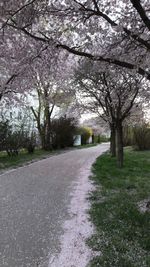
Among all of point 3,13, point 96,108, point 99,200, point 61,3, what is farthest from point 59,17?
point 96,108

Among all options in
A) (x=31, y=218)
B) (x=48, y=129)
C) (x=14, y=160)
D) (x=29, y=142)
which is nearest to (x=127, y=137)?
(x=48, y=129)

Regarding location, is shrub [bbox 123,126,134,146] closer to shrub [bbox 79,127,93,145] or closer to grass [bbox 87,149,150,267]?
shrub [bbox 79,127,93,145]

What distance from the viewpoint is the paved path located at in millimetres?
4004

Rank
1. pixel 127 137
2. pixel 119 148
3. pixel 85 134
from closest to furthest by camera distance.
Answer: pixel 119 148, pixel 127 137, pixel 85 134

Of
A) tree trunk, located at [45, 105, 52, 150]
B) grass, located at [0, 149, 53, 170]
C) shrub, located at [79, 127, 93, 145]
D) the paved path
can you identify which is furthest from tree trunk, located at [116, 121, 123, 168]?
shrub, located at [79, 127, 93, 145]

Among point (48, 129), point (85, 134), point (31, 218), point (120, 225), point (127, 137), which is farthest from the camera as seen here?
point (85, 134)

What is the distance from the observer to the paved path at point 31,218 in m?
4.00

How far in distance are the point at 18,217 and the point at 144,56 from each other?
14.1 feet

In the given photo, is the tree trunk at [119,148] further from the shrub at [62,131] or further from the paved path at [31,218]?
the shrub at [62,131]

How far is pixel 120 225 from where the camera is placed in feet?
17.1

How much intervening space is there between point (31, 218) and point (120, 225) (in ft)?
4.91

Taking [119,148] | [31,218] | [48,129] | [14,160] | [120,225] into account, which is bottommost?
[120,225]

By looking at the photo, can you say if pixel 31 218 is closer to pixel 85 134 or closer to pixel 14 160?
pixel 14 160

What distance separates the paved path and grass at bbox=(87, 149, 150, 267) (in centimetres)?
61
